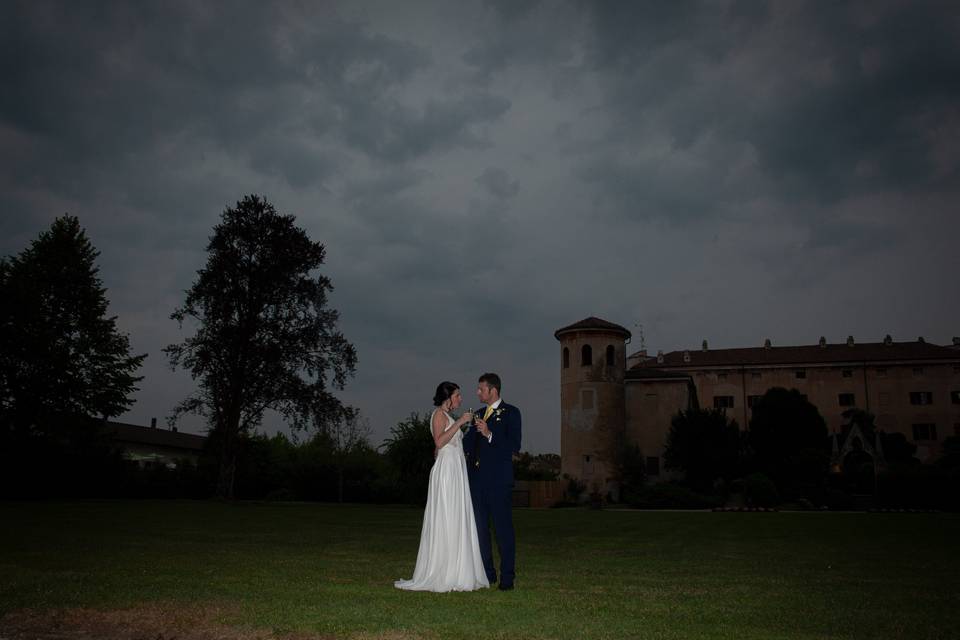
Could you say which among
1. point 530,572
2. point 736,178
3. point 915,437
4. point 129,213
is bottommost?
point 530,572

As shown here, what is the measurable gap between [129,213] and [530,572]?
69.6 ft

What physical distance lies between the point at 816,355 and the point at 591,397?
3031 centimetres

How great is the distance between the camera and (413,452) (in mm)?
40594

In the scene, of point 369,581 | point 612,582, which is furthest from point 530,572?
point 369,581

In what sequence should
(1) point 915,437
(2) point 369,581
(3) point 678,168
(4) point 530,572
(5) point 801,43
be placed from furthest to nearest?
(1) point 915,437 < (3) point 678,168 < (5) point 801,43 < (4) point 530,572 < (2) point 369,581

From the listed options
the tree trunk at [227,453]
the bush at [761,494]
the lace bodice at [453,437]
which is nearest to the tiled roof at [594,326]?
the bush at [761,494]

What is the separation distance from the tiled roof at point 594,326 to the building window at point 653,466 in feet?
35.1

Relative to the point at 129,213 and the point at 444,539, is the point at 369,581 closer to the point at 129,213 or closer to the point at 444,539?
the point at 444,539

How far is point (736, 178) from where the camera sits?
89.6 ft

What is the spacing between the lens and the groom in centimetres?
828

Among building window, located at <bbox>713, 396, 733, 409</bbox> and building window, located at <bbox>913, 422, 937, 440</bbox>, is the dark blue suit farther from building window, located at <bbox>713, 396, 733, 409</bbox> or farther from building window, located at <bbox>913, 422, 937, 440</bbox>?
building window, located at <bbox>913, 422, 937, 440</bbox>

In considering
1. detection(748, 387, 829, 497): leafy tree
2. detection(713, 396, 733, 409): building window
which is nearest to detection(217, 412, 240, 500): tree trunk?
detection(748, 387, 829, 497): leafy tree

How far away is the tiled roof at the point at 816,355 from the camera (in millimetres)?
72625

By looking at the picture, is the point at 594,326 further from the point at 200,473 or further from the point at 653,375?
the point at 200,473
